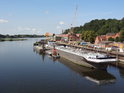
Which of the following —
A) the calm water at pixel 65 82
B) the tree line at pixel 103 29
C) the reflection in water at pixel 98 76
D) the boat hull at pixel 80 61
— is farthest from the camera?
the tree line at pixel 103 29

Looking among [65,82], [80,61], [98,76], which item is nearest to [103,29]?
[80,61]

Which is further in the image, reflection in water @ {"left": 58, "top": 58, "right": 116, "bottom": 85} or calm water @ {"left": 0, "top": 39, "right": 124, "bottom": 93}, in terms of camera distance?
reflection in water @ {"left": 58, "top": 58, "right": 116, "bottom": 85}

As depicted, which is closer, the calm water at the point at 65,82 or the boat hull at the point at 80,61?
the calm water at the point at 65,82

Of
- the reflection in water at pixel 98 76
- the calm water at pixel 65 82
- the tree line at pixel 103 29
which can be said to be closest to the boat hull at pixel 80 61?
the reflection in water at pixel 98 76

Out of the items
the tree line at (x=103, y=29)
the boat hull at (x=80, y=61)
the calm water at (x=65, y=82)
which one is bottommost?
the calm water at (x=65, y=82)

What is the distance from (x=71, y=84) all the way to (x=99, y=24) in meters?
133

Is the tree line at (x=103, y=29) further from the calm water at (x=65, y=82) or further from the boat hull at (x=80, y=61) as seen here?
the calm water at (x=65, y=82)

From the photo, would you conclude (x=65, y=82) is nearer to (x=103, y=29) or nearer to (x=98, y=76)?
(x=98, y=76)

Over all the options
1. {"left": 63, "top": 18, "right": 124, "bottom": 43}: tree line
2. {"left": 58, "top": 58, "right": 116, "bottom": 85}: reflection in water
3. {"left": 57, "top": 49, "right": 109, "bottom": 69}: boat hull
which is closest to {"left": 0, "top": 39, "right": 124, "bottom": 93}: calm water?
{"left": 58, "top": 58, "right": 116, "bottom": 85}: reflection in water

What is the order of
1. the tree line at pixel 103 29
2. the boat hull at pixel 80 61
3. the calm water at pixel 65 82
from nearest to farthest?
the calm water at pixel 65 82 < the boat hull at pixel 80 61 < the tree line at pixel 103 29

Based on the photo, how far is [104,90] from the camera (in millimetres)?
23984

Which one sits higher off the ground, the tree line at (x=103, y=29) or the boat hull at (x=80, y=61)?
the tree line at (x=103, y=29)

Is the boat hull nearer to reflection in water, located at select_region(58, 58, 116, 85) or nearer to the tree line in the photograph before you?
reflection in water, located at select_region(58, 58, 116, 85)

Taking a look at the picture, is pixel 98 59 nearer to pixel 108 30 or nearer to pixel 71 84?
pixel 71 84
